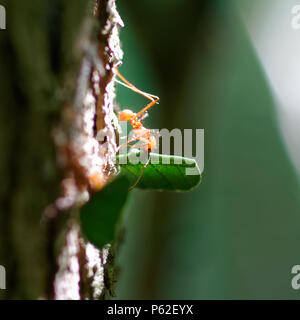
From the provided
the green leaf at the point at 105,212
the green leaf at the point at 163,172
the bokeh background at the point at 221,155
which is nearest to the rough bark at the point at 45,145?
the green leaf at the point at 105,212

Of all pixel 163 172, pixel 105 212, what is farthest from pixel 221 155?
pixel 105 212

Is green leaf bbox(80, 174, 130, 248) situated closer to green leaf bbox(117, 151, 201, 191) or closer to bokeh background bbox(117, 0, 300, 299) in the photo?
green leaf bbox(117, 151, 201, 191)

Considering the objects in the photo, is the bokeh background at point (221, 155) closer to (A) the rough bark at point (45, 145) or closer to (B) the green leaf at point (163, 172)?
(B) the green leaf at point (163, 172)

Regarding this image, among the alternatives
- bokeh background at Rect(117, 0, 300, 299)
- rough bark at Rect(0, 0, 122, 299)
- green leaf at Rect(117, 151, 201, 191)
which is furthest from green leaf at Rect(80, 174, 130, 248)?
bokeh background at Rect(117, 0, 300, 299)

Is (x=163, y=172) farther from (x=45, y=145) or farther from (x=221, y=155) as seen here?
(x=221, y=155)

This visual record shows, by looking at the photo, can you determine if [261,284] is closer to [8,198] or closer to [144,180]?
[144,180]
